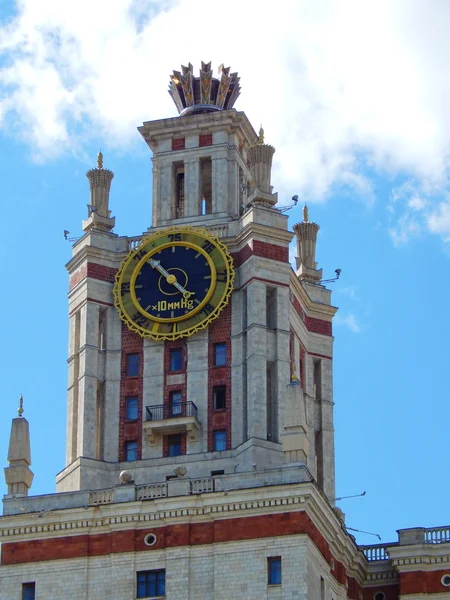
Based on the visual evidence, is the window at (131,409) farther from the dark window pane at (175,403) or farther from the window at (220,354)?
the window at (220,354)

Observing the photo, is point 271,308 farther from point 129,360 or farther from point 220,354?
point 129,360

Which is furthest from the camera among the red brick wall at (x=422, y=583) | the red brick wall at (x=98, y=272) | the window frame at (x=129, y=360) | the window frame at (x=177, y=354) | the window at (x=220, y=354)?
the red brick wall at (x=98, y=272)

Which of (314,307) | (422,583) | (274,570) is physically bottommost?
(274,570)

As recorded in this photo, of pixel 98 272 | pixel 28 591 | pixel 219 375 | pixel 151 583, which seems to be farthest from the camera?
pixel 98 272

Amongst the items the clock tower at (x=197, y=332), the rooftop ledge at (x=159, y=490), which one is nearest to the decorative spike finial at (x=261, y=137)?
the clock tower at (x=197, y=332)

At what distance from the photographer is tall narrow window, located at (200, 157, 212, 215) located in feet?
341

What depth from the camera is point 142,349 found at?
98500mm

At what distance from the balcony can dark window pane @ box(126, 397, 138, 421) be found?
761mm

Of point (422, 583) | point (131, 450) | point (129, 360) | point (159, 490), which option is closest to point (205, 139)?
point (129, 360)

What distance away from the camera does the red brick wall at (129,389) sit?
96.8 metres

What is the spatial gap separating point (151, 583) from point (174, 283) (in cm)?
1540

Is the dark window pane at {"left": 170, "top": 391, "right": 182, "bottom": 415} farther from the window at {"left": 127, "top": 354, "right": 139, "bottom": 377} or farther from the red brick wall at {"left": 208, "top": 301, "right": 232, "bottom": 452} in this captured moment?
the window at {"left": 127, "top": 354, "right": 139, "bottom": 377}

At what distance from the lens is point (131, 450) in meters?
96.6

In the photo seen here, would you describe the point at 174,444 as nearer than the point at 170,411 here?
Yes
